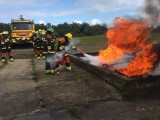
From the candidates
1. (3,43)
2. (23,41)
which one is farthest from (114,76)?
(23,41)

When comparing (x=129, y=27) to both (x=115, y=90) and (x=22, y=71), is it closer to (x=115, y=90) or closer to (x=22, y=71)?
(x=115, y=90)

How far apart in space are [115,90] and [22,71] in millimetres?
5917

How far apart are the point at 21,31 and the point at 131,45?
1885cm

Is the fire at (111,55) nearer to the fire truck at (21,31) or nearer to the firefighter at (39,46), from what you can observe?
the firefighter at (39,46)

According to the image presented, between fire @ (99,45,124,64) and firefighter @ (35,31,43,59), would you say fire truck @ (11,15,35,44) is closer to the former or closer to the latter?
firefighter @ (35,31,43,59)

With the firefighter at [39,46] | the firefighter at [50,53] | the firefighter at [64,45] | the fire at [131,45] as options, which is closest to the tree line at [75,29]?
the firefighter at [39,46]

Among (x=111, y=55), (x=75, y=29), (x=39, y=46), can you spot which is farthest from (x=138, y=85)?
(x=75, y=29)

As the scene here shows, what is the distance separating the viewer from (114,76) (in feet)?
29.6

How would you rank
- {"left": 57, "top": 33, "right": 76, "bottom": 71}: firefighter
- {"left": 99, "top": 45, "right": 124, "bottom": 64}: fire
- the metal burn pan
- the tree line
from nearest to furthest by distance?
the metal burn pan → {"left": 99, "top": 45, "right": 124, "bottom": 64}: fire → {"left": 57, "top": 33, "right": 76, "bottom": 71}: firefighter → the tree line

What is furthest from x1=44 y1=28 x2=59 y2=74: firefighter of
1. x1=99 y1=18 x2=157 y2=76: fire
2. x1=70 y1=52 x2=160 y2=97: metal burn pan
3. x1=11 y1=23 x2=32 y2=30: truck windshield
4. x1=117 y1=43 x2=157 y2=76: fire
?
x1=11 y1=23 x2=32 y2=30: truck windshield

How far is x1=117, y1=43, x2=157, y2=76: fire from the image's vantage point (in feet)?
29.8

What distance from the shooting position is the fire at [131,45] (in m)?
9.20

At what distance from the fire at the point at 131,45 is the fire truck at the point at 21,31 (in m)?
17.0

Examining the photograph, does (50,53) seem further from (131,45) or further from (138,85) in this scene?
(138,85)
